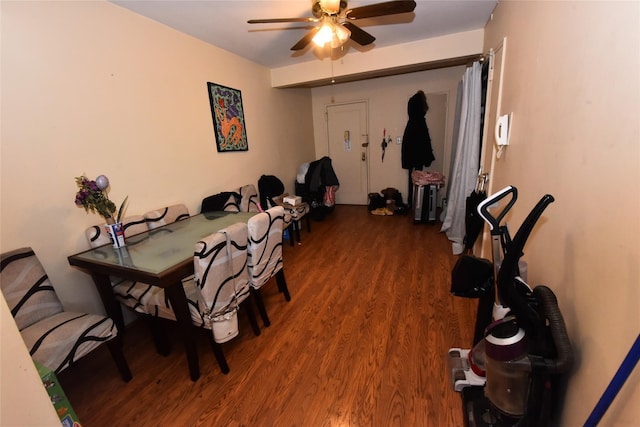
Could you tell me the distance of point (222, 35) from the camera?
8.45 ft

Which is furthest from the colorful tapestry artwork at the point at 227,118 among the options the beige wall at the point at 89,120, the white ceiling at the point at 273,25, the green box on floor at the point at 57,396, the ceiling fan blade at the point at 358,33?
the green box on floor at the point at 57,396

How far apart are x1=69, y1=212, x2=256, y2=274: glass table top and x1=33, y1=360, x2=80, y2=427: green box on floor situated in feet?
1.61

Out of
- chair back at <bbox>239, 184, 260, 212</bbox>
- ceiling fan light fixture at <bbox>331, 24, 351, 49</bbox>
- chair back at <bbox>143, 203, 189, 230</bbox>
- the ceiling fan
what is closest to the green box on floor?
chair back at <bbox>143, 203, 189, 230</bbox>

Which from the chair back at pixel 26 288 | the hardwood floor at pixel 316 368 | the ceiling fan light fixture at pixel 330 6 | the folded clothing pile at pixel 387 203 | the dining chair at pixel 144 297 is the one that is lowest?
the hardwood floor at pixel 316 368

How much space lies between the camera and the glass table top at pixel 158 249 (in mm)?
1437

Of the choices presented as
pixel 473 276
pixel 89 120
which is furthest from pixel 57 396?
pixel 473 276

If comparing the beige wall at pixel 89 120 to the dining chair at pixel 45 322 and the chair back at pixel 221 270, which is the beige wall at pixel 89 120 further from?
the chair back at pixel 221 270

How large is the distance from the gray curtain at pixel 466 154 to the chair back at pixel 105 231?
3055 mm

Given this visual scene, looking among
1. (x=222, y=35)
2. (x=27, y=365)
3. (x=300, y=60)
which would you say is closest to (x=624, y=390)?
(x=27, y=365)

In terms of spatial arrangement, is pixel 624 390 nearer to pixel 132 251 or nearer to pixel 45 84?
pixel 132 251

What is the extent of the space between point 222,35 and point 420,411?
3.36m

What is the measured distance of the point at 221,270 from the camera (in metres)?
1.44

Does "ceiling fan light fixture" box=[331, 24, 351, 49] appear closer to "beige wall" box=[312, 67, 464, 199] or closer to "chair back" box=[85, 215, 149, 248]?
"chair back" box=[85, 215, 149, 248]

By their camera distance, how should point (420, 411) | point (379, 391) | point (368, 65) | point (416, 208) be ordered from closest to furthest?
point (420, 411) → point (379, 391) → point (368, 65) → point (416, 208)
